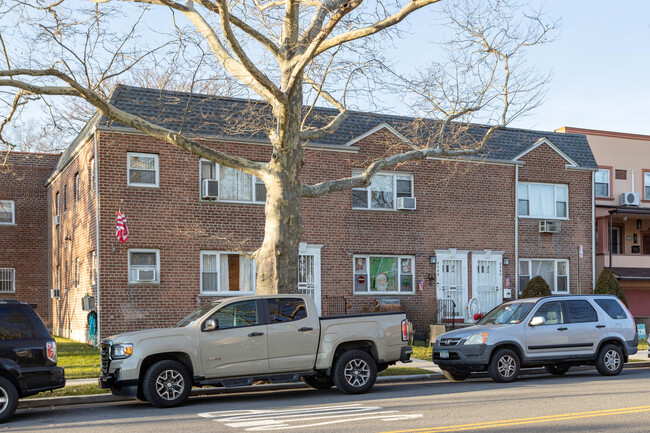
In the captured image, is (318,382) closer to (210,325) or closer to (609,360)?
(210,325)

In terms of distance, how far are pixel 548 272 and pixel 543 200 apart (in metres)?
2.68

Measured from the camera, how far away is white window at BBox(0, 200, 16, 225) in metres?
31.9

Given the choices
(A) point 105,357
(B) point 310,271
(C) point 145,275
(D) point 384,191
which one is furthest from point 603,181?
(A) point 105,357

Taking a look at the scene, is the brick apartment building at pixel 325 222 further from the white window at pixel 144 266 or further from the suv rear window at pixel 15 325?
the suv rear window at pixel 15 325

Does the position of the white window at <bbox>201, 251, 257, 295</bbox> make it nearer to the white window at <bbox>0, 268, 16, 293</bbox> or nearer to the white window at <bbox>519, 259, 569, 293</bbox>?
the white window at <bbox>519, 259, 569, 293</bbox>

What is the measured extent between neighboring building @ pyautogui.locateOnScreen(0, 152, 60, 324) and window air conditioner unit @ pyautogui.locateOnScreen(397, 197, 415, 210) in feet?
51.8

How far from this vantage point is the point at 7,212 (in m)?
32.1

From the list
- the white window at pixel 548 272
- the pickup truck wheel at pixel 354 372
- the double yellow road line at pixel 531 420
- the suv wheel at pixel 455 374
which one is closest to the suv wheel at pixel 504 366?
the suv wheel at pixel 455 374

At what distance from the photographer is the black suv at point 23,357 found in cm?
1070

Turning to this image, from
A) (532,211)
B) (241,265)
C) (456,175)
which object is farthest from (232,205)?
(532,211)

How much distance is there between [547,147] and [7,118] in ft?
64.1

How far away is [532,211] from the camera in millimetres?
28406

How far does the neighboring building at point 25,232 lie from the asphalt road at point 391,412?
68.7 ft

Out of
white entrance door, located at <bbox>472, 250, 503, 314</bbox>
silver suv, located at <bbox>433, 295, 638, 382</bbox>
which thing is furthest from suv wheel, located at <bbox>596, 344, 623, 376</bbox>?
white entrance door, located at <bbox>472, 250, 503, 314</bbox>
